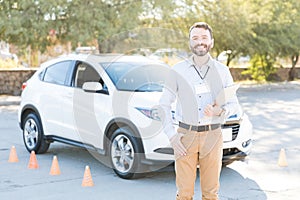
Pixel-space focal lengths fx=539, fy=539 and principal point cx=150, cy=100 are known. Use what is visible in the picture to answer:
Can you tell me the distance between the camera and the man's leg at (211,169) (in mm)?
4633

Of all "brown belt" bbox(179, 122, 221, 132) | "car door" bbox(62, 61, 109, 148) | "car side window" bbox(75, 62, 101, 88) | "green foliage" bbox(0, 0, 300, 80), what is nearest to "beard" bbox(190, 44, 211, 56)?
"brown belt" bbox(179, 122, 221, 132)

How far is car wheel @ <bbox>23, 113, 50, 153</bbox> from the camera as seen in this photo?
30.3ft

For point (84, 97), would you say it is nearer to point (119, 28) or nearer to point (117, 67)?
point (117, 67)

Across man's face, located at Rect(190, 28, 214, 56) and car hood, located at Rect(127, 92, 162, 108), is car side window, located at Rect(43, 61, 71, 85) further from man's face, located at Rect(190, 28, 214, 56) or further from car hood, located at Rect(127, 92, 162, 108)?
man's face, located at Rect(190, 28, 214, 56)

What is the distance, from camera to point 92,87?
8.11 meters

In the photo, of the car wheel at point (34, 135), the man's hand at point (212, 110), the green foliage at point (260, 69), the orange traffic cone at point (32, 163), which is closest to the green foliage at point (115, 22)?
the green foliage at point (260, 69)

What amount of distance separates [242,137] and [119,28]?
14.4m

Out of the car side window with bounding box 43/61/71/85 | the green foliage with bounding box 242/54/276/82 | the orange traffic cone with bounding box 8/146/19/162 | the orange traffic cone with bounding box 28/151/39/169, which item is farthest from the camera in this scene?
the green foliage with bounding box 242/54/276/82

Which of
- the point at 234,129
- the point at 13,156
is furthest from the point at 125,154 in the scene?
the point at 13,156

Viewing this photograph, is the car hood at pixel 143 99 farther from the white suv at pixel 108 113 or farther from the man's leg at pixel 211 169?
the man's leg at pixel 211 169

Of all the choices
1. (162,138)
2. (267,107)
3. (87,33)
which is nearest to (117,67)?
(162,138)

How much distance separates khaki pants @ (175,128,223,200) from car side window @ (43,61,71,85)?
4700mm

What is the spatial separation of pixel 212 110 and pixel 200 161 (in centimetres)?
48

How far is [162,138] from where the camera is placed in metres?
7.12
